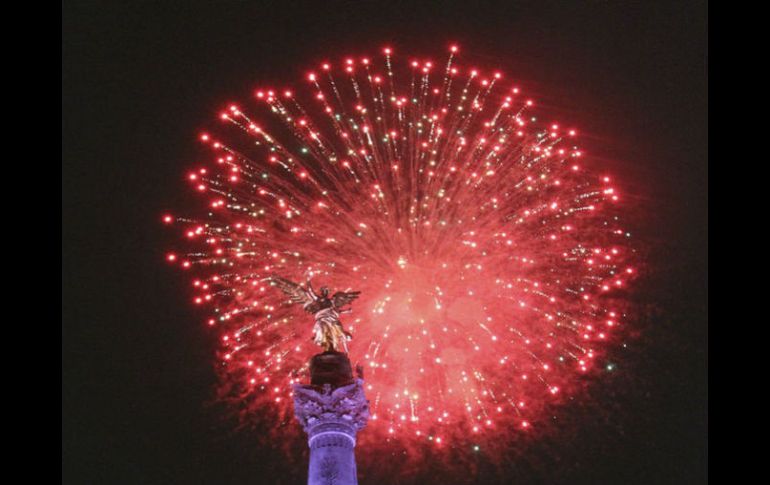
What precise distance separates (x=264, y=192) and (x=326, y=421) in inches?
309

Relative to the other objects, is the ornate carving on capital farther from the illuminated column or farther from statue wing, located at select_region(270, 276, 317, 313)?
statue wing, located at select_region(270, 276, 317, 313)

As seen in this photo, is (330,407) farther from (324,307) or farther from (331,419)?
(324,307)

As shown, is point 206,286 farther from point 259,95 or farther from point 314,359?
point 259,95

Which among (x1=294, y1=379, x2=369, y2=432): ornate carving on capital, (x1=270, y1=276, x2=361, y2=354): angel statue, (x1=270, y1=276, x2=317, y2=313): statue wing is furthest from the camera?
(x1=270, y1=276, x2=317, y2=313): statue wing

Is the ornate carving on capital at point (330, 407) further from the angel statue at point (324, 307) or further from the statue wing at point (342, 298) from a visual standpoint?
the statue wing at point (342, 298)

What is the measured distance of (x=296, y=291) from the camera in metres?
29.5

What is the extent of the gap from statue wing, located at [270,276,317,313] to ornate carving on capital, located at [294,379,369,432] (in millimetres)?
3144

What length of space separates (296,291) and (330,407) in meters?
4.48

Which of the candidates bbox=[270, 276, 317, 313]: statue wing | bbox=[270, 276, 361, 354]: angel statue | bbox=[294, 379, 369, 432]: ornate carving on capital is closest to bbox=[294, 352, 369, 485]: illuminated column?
bbox=[294, 379, 369, 432]: ornate carving on capital

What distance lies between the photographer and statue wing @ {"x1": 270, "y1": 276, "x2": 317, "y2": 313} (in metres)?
29.5

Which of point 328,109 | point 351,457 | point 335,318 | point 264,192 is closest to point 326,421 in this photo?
point 351,457

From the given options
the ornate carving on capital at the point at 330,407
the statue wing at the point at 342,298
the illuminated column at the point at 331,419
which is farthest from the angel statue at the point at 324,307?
the ornate carving on capital at the point at 330,407

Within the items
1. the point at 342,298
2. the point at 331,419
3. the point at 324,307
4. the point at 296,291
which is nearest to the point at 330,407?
the point at 331,419

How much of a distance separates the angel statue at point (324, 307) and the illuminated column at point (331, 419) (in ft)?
4.28
